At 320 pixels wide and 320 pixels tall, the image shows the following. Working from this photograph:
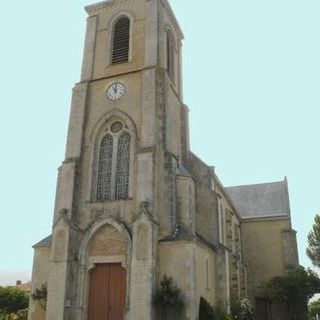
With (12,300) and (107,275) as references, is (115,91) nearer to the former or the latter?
(107,275)

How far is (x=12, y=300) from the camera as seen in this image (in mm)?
38656

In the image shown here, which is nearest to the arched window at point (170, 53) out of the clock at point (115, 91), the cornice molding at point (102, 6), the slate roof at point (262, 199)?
the cornice molding at point (102, 6)

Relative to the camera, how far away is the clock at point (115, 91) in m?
25.8

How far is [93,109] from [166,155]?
20.3ft

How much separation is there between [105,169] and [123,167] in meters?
1.22

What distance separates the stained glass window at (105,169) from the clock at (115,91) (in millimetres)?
2502

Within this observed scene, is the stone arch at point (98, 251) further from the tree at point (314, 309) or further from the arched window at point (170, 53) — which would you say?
the tree at point (314, 309)

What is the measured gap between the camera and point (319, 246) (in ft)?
116

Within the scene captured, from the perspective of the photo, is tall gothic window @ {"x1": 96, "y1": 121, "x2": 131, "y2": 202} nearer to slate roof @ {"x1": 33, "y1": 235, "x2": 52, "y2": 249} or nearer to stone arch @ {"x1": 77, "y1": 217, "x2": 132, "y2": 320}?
stone arch @ {"x1": 77, "y1": 217, "x2": 132, "y2": 320}

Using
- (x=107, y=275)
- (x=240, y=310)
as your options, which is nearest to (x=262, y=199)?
(x=240, y=310)

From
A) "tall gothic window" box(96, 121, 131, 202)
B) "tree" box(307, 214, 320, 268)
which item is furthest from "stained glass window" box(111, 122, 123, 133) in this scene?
"tree" box(307, 214, 320, 268)

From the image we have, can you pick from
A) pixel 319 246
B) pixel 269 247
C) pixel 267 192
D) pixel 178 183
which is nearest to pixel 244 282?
pixel 269 247

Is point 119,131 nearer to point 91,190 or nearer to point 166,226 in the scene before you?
→ point 91,190

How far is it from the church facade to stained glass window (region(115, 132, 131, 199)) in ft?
0.21
